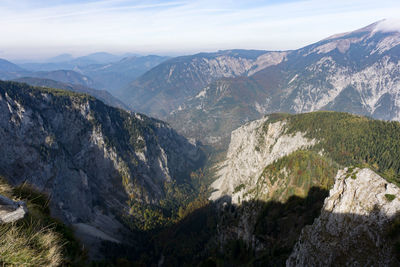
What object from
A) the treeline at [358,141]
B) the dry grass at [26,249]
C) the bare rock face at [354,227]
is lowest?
the treeline at [358,141]

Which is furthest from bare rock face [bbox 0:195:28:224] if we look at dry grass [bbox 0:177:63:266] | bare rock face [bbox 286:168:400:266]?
bare rock face [bbox 286:168:400:266]

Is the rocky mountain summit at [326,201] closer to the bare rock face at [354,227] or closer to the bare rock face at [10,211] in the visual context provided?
the bare rock face at [354,227]

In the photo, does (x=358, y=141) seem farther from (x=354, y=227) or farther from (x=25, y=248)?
(x=25, y=248)

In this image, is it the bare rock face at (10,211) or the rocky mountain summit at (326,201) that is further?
the rocky mountain summit at (326,201)

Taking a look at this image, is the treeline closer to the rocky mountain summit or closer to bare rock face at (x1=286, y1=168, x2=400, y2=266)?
the rocky mountain summit

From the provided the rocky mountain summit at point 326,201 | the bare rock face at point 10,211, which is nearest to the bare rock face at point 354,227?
the rocky mountain summit at point 326,201

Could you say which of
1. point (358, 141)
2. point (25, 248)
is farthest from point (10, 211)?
point (358, 141)
